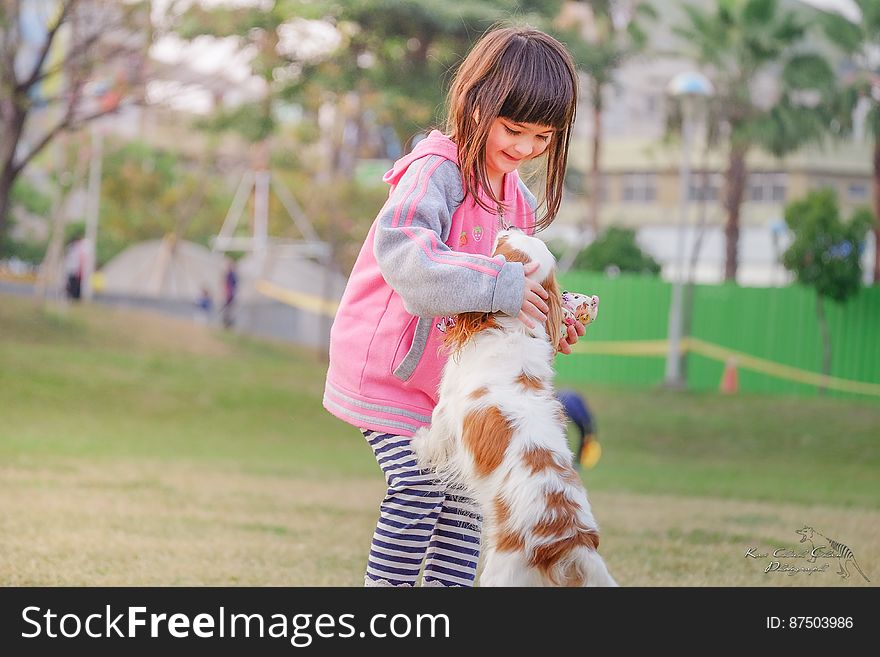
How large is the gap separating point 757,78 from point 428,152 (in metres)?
21.1

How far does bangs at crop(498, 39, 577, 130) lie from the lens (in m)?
2.90

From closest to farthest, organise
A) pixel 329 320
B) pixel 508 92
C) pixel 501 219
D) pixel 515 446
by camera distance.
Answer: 1. pixel 515 446
2. pixel 508 92
3. pixel 501 219
4. pixel 329 320

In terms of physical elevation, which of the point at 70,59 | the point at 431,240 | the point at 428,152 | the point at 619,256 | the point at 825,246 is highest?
the point at 70,59

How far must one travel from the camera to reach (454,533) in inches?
124

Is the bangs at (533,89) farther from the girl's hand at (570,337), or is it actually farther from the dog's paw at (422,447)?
the dog's paw at (422,447)

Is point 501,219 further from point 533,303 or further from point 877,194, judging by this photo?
point 877,194

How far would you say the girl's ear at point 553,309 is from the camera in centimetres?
278

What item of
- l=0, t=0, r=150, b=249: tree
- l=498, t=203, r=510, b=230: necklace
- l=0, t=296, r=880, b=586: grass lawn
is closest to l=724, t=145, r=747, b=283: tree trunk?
l=0, t=296, r=880, b=586: grass lawn

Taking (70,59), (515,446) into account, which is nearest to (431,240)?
(515,446)

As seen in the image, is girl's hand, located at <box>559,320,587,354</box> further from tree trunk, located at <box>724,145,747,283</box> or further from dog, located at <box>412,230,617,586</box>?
tree trunk, located at <box>724,145,747,283</box>

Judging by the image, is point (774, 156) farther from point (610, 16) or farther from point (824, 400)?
point (824, 400)

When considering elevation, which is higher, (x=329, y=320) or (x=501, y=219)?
(x=329, y=320)

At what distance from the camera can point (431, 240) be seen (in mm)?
2779

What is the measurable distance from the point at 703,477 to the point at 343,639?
9.69 meters
